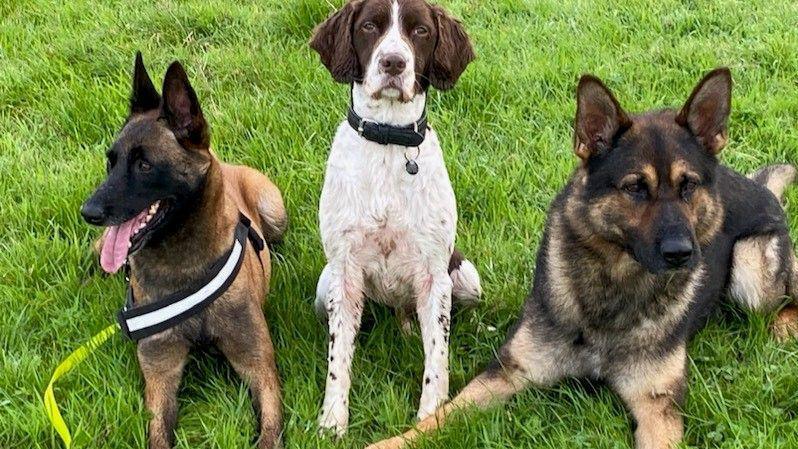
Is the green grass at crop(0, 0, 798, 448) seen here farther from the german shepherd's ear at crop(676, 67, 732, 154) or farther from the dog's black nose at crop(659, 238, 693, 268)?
the german shepherd's ear at crop(676, 67, 732, 154)

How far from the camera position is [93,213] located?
9.70 feet

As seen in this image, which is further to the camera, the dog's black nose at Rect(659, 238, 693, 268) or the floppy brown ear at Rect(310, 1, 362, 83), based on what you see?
the floppy brown ear at Rect(310, 1, 362, 83)

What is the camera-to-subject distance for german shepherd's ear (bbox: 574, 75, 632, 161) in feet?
9.68

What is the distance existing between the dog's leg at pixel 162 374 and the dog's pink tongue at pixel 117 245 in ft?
1.25

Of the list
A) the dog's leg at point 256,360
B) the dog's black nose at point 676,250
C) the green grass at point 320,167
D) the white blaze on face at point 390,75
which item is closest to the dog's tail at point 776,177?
the green grass at point 320,167

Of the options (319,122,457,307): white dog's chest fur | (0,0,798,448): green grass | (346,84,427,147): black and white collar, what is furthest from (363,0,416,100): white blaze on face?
(0,0,798,448): green grass

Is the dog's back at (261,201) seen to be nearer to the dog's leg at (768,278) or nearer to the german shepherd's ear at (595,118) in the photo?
the german shepherd's ear at (595,118)

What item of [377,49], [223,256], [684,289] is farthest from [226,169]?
[684,289]

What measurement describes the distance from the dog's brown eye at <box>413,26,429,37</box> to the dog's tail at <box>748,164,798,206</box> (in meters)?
2.05

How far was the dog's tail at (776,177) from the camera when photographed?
4242mm

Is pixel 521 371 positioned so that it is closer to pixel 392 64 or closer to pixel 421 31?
pixel 392 64

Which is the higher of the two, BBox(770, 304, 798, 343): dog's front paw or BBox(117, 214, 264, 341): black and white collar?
BBox(770, 304, 798, 343): dog's front paw

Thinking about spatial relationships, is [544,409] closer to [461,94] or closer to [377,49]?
[377,49]

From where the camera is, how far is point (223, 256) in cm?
338
